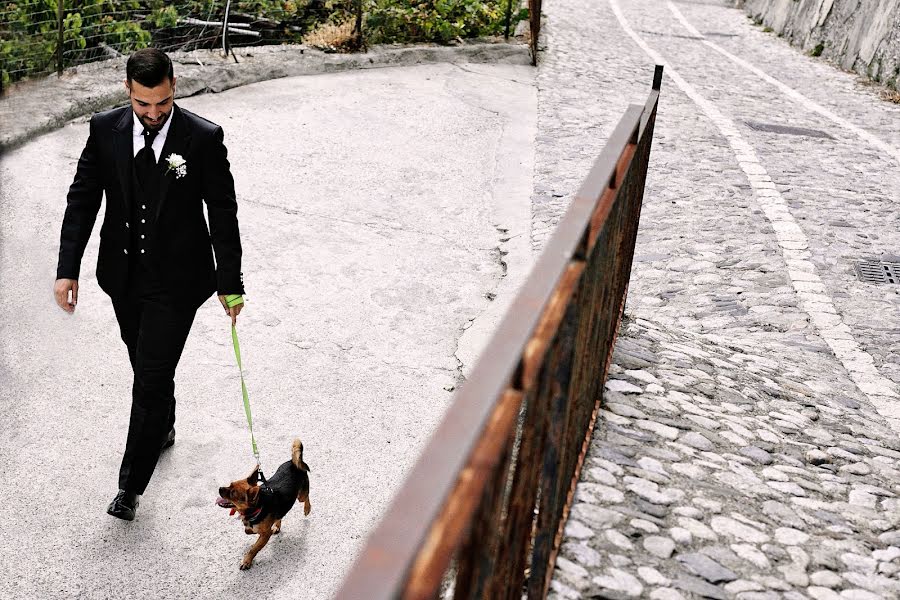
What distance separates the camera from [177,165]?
4.00 metres

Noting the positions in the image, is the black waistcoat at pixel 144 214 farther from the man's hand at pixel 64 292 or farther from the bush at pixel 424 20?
the bush at pixel 424 20

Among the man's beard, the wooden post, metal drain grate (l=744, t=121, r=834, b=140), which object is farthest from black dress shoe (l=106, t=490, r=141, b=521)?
metal drain grate (l=744, t=121, r=834, b=140)

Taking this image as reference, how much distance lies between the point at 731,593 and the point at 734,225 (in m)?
5.45

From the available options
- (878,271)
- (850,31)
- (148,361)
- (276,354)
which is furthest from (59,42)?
(850,31)

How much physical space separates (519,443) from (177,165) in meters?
2.22

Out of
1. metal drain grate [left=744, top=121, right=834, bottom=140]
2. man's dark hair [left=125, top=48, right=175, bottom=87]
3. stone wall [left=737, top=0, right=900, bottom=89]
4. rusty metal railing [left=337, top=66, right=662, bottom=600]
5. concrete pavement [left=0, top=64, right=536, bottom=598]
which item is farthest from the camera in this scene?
stone wall [left=737, top=0, right=900, bottom=89]

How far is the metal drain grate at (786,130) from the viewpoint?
1160cm

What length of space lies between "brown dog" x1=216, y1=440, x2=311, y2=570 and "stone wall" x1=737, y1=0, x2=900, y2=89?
1347 cm

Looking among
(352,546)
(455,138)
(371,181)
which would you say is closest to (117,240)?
(352,546)

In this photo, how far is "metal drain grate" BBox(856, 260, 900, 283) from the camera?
7234mm

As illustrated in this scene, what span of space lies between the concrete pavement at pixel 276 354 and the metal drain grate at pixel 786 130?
3417mm

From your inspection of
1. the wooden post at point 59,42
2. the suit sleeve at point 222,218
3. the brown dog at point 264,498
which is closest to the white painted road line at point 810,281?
the brown dog at point 264,498

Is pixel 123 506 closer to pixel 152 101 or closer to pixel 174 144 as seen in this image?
pixel 174 144

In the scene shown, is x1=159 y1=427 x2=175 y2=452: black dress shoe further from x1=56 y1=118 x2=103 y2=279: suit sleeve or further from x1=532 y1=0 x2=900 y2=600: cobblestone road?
x1=532 y1=0 x2=900 y2=600: cobblestone road
